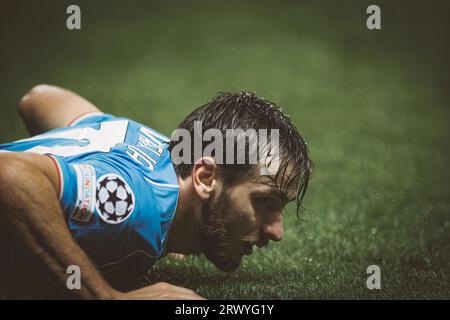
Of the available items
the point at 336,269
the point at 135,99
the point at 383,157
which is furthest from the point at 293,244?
the point at 135,99

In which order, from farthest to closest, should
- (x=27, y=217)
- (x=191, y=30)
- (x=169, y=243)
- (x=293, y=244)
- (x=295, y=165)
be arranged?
1. (x=191, y=30)
2. (x=293, y=244)
3. (x=169, y=243)
4. (x=295, y=165)
5. (x=27, y=217)

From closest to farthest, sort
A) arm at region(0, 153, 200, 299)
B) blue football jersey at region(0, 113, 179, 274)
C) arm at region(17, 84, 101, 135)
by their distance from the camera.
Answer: arm at region(0, 153, 200, 299), blue football jersey at region(0, 113, 179, 274), arm at region(17, 84, 101, 135)

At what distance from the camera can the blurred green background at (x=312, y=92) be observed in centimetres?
261

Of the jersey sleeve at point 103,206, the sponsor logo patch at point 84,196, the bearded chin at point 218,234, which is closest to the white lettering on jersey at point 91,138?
the jersey sleeve at point 103,206

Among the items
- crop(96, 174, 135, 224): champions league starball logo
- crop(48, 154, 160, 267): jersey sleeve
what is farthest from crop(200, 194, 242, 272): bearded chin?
crop(96, 174, 135, 224): champions league starball logo

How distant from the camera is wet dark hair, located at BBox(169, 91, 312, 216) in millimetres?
2020

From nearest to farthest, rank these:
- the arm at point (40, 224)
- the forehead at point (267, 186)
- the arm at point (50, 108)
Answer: the arm at point (40, 224) → the forehead at point (267, 186) → the arm at point (50, 108)

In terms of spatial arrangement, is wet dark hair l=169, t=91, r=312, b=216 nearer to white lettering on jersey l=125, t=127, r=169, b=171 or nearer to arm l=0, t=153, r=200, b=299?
white lettering on jersey l=125, t=127, r=169, b=171

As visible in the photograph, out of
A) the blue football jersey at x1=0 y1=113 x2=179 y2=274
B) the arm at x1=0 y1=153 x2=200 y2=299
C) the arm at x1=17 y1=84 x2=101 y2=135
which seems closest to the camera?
the arm at x1=0 y1=153 x2=200 y2=299

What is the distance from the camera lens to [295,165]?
6.72 ft

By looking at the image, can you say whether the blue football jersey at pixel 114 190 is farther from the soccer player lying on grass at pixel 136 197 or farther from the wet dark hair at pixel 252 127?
the wet dark hair at pixel 252 127

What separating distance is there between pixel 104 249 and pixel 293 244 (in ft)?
3.90
